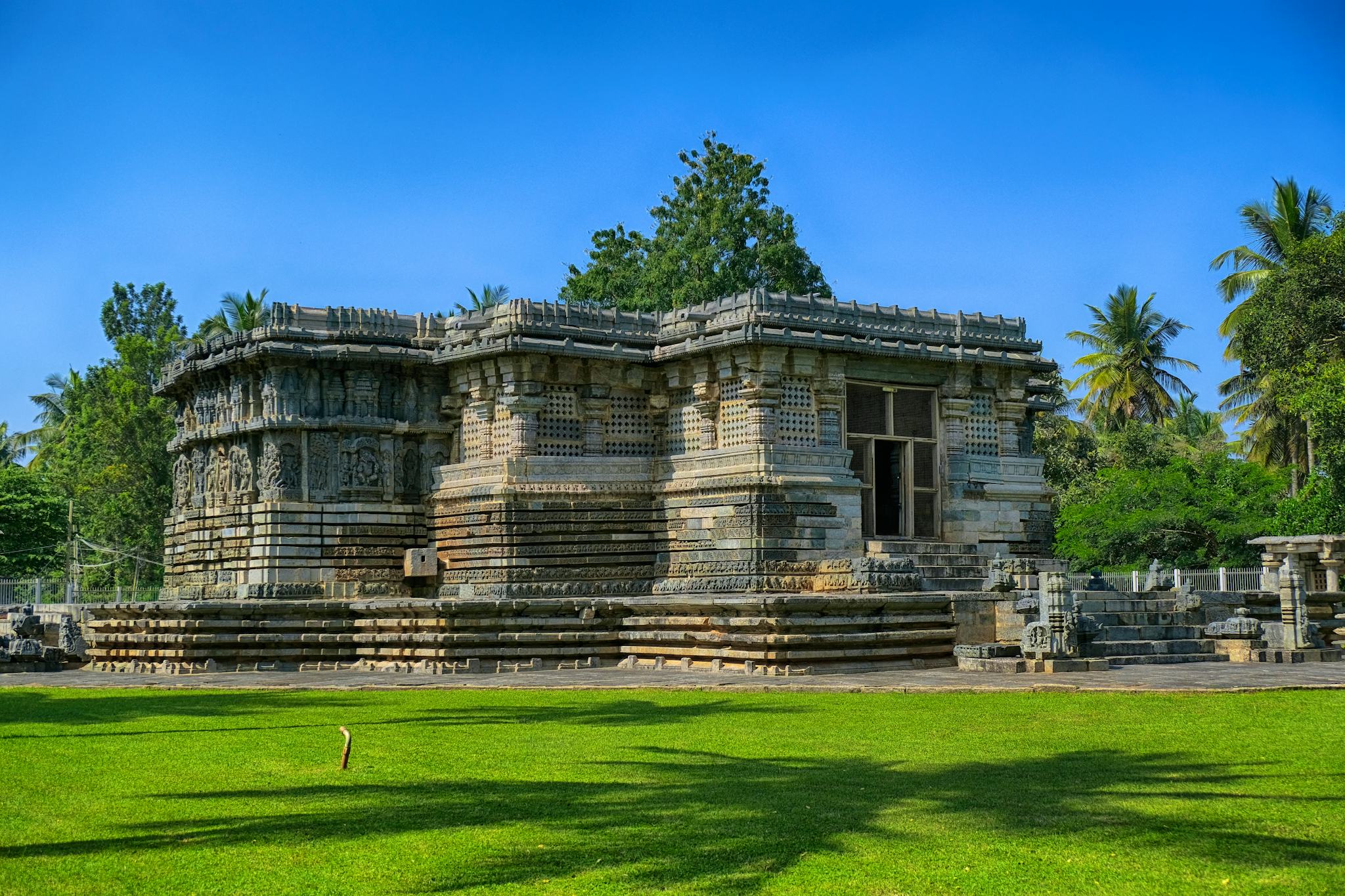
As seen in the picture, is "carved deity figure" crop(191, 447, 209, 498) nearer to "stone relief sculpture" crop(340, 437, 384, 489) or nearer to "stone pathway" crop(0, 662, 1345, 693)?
"stone relief sculpture" crop(340, 437, 384, 489)

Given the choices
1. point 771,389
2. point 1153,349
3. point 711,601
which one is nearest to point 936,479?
point 771,389

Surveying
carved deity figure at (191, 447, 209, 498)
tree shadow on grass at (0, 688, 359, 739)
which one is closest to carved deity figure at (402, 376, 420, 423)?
carved deity figure at (191, 447, 209, 498)

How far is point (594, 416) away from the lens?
26.5 meters

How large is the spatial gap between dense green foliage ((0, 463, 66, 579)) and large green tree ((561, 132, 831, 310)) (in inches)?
780

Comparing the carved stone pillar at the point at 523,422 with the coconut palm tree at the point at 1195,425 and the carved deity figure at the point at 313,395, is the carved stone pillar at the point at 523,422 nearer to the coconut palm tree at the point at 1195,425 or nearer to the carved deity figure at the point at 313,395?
the carved deity figure at the point at 313,395

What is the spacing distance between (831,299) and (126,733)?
1652 cm

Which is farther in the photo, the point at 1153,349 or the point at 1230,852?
the point at 1153,349

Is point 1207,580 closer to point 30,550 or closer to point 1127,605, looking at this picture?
point 1127,605

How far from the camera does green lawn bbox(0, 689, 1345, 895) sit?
6957 millimetres

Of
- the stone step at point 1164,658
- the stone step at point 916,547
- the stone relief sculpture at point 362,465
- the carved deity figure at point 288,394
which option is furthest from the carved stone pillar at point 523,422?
the stone step at point 1164,658

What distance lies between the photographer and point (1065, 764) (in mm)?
10258

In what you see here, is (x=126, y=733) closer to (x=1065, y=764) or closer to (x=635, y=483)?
(x=1065, y=764)

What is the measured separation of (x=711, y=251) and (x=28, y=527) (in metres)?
25.0

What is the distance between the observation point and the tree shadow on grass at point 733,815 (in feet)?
23.7
